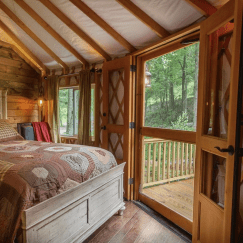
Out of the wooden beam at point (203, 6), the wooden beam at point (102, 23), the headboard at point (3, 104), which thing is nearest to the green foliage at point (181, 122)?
the wooden beam at point (102, 23)

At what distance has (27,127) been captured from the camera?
3793 millimetres

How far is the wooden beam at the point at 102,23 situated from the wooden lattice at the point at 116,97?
1.30 feet

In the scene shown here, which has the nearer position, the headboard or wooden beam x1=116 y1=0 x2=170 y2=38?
wooden beam x1=116 y1=0 x2=170 y2=38

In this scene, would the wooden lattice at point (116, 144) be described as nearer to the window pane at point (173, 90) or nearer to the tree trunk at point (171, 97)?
the window pane at point (173, 90)

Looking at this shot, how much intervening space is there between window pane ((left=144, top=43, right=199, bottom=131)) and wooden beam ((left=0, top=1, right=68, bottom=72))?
10.2 ft

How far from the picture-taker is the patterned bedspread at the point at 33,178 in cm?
112

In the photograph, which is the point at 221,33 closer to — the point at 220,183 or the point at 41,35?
the point at 220,183

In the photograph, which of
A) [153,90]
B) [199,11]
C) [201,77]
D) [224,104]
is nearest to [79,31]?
[199,11]

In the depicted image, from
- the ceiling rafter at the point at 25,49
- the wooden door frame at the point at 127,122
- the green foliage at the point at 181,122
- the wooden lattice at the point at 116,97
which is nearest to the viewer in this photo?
the wooden door frame at the point at 127,122

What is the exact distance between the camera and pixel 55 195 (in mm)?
1342

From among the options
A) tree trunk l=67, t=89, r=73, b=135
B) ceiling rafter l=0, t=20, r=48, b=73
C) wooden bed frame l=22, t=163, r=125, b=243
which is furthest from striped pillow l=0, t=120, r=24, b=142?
tree trunk l=67, t=89, r=73, b=135

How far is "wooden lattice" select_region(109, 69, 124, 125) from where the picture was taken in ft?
9.58

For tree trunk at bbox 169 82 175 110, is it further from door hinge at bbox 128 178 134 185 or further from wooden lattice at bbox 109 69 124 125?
door hinge at bbox 128 178 134 185

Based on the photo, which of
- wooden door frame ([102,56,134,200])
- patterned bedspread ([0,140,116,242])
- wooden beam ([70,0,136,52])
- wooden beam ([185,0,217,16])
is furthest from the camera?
wooden door frame ([102,56,134,200])
